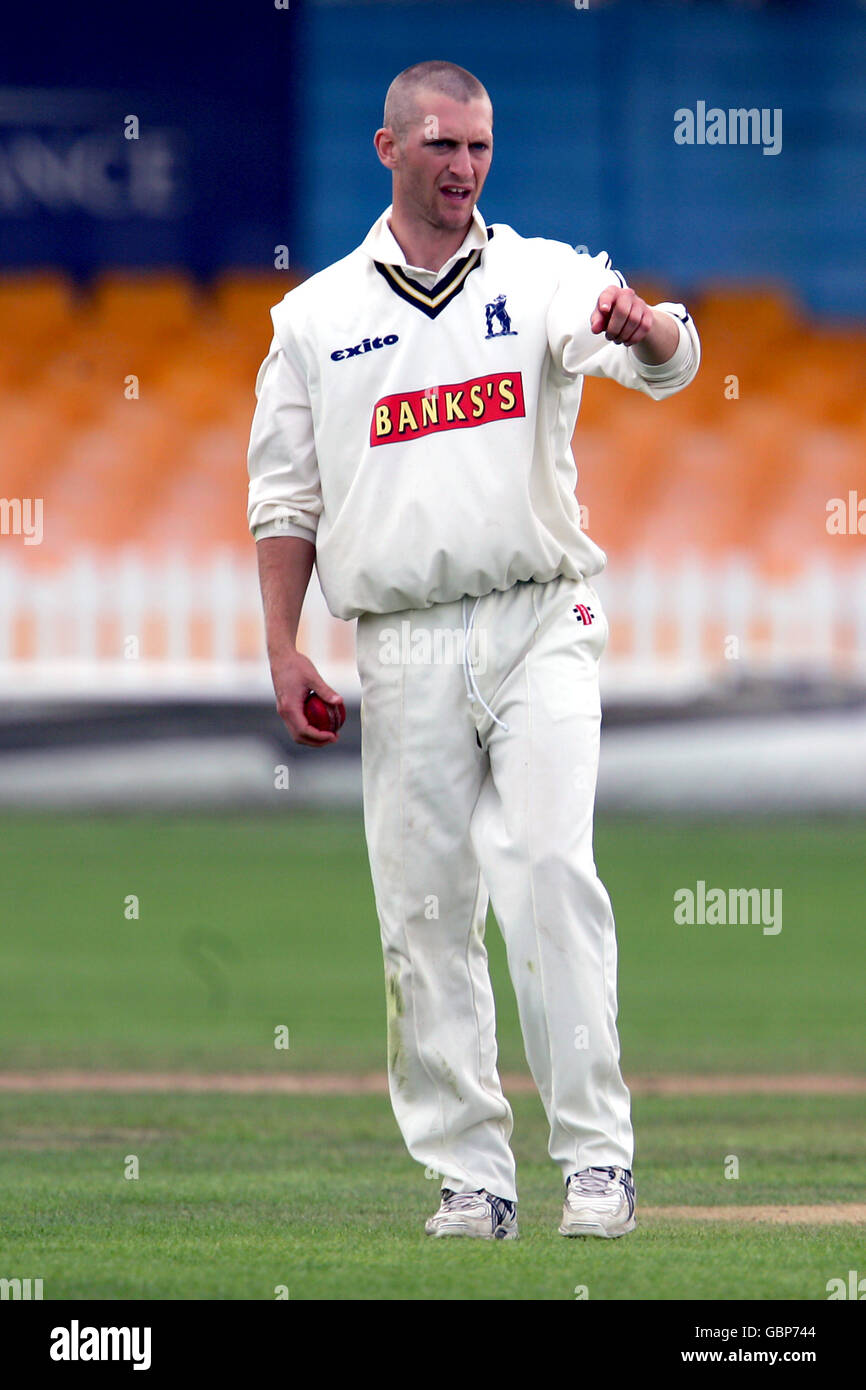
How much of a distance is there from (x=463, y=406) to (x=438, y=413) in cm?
5

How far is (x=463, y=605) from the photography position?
462cm

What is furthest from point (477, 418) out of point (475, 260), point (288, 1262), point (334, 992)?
point (334, 992)

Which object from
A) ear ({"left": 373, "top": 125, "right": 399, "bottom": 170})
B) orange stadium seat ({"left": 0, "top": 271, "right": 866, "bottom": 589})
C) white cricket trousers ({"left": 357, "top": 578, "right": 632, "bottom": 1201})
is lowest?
white cricket trousers ({"left": 357, "top": 578, "right": 632, "bottom": 1201})

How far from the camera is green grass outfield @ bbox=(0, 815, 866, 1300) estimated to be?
4223mm

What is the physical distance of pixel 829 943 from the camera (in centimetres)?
1012

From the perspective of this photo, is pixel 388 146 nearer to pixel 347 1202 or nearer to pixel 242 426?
pixel 347 1202

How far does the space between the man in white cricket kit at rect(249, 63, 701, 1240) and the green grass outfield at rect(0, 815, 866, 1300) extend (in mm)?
324

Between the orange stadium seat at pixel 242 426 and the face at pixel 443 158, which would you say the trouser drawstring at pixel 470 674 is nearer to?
the face at pixel 443 158

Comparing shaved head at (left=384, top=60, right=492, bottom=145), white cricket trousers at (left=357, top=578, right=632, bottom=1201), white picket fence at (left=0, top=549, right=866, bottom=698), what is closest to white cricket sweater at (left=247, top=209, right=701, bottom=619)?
white cricket trousers at (left=357, top=578, right=632, bottom=1201)

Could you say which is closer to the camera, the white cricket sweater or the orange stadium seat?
the white cricket sweater

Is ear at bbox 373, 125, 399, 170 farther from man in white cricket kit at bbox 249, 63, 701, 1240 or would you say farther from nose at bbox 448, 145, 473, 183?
nose at bbox 448, 145, 473, 183

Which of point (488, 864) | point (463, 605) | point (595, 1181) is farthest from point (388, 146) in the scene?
point (595, 1181)

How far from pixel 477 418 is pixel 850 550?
577 inches
